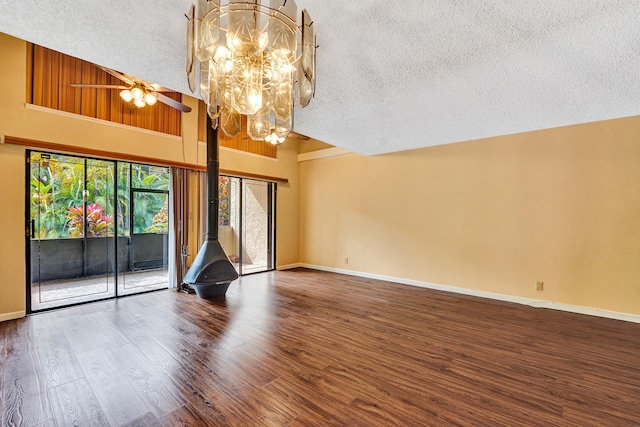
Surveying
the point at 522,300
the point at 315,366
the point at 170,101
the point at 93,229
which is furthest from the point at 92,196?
the point at 522,300

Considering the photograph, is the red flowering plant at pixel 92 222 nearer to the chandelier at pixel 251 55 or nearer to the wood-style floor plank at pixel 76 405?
the wood-style floor plank at pixel 76 405

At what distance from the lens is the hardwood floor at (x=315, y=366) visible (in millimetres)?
1846

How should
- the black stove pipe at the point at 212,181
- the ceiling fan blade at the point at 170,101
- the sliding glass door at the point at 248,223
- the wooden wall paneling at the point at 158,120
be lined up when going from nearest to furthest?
the ceiling fan blade at the point at 170,101
the black stove pipe at the point at 212,181
the wooden wall paneling at the point at 158,120
the sliding glass door at the point at 248,223

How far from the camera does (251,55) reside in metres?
2.04

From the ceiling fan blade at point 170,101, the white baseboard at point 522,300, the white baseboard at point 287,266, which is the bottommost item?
the white baseboard at point 522,300

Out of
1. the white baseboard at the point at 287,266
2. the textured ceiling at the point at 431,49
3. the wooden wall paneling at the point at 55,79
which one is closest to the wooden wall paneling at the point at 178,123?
the wooden wall paneling at the point at 55,79

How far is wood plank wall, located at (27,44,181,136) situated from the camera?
3.53 m

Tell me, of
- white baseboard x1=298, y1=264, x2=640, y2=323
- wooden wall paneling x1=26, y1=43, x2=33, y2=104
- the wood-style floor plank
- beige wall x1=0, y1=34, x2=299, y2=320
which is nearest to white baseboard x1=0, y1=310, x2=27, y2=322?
beige wall x1=0, y1=34, x2=299, y2=320

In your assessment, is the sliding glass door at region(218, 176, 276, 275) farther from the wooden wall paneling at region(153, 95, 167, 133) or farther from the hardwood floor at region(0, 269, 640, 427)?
the hardwood floor at region(0, 269, 640, 427)

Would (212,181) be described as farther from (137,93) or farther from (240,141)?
(240,141)

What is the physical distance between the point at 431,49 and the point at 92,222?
5.27m

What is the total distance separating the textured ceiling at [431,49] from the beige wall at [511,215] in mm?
895

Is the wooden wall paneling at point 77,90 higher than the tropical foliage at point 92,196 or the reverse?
higher

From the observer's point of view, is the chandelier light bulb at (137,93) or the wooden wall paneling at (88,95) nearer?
the chandelier light bulb at (137,93)
